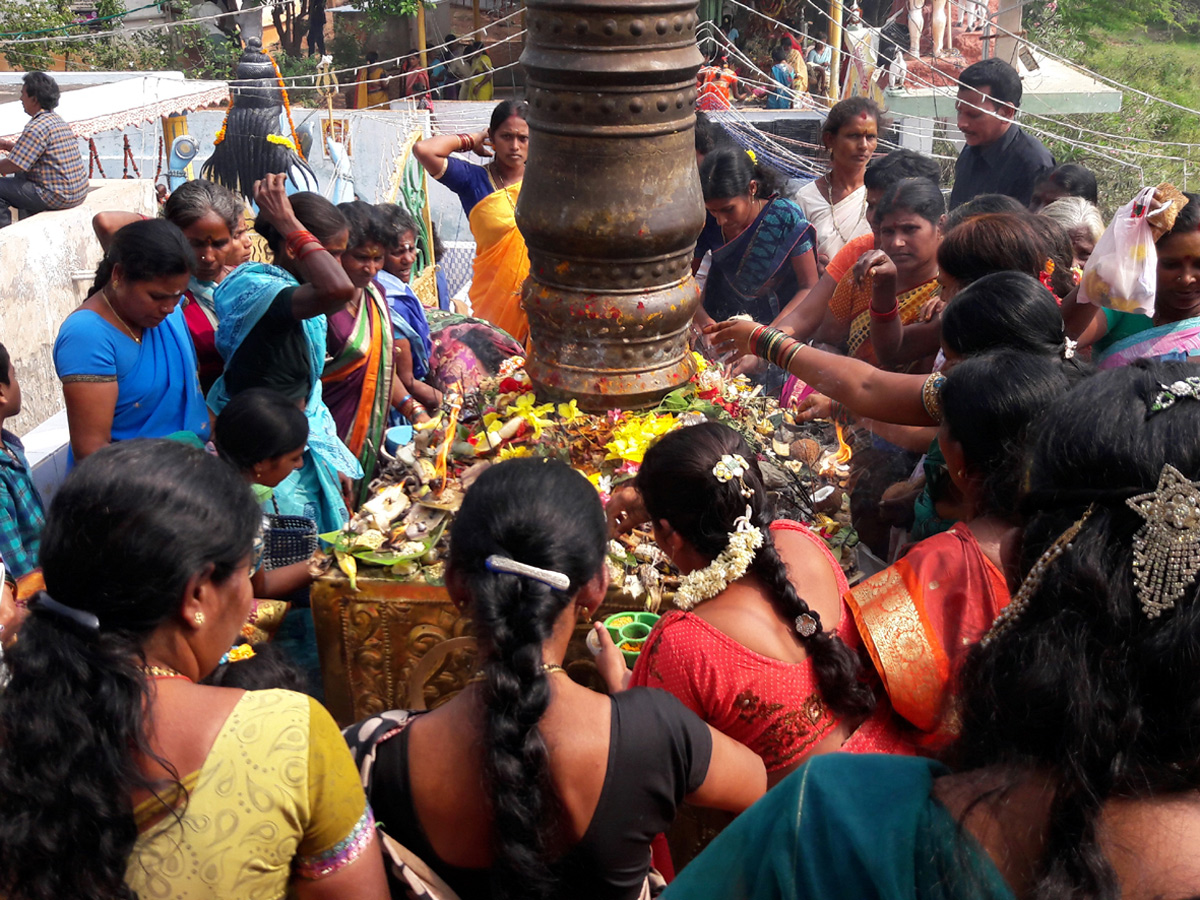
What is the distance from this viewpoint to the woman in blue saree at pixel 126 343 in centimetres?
300

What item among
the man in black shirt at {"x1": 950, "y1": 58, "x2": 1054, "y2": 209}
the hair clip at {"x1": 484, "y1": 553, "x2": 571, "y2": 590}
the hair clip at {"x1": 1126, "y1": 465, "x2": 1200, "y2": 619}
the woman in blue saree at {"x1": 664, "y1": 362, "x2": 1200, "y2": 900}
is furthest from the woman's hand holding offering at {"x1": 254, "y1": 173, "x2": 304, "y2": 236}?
the man in black shirt at {"x1": 950, "y1": 58, "x2": 1054, "y2": 209}

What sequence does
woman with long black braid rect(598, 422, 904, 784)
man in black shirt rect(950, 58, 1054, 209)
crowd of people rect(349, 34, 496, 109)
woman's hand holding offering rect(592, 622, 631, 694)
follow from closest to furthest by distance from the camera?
woman with long black braid rect(598, 422, 904, 784), woman's hand holding offering rect(592, 622, 631, 694), man in black shirt rect(950, 58, 1054, 209), crowd of people rect(349, 34, 496, 109)

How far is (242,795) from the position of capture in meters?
1.28

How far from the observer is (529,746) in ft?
4.74

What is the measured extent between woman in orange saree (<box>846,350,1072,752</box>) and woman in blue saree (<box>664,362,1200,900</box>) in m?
0.90

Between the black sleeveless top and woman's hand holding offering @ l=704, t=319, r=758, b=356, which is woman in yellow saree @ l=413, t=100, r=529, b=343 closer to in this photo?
woman's hand holding offering @ l=704, t=319, r=758, b=356

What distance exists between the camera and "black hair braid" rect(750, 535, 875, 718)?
187cm

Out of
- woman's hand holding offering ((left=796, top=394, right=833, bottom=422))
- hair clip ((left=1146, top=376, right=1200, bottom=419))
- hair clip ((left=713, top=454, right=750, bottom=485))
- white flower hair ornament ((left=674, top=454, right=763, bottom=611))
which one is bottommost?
woman's hand holding offering ((left=796, top=394, right=833, bottom=422))

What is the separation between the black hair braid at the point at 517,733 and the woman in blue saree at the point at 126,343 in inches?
81.8

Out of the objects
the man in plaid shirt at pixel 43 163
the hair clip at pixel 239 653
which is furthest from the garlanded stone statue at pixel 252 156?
the hair clip at pixel 239 653

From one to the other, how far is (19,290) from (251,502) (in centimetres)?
578

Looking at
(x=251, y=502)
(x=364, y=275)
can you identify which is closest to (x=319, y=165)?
(x=364, y=275)

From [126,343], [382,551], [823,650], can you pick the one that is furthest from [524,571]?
[126,343]

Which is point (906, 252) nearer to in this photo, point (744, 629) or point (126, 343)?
point (744, 629)
